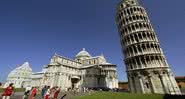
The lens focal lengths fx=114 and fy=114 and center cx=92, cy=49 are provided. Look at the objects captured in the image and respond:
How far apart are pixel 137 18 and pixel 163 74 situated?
17.6 m

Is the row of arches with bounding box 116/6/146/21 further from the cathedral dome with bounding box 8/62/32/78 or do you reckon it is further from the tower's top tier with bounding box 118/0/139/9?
the cathedral dome with bounding box 8/62/32/78

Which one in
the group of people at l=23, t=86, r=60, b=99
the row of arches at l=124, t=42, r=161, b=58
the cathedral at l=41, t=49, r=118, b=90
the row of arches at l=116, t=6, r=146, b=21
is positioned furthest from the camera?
the cathedral at l=41, t=49, r=118, b=90

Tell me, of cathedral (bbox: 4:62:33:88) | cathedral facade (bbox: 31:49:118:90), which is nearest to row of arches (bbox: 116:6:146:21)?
cathedral facade (bbox: 31:49:118:90)

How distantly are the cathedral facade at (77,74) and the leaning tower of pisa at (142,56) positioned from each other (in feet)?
91.3

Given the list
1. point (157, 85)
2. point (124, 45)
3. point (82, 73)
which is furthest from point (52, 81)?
point (157, 85)

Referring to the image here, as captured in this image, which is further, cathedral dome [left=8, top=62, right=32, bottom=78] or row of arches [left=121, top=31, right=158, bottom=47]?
cathedral dome [left=8, top=62, right=32, bottom=78]

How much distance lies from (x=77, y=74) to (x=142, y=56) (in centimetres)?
3690

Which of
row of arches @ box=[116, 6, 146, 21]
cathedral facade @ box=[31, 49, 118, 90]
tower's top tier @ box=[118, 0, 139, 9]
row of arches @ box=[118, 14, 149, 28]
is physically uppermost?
tower's top tier @ box=[118, 0, 139, 9]

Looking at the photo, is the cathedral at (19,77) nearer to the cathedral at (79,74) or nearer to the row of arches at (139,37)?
the cathedral at (79,74)

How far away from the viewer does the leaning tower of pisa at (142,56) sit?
27500 mm

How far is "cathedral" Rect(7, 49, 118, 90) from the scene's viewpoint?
159 feet

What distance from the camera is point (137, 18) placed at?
35.2 metres

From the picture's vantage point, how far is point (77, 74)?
192ft

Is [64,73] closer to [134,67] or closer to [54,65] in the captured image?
[54,65]
